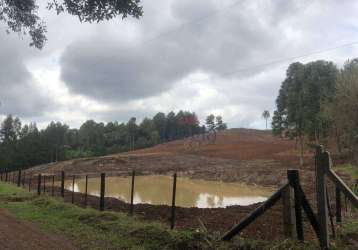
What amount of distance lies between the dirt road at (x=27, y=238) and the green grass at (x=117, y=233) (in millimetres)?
266

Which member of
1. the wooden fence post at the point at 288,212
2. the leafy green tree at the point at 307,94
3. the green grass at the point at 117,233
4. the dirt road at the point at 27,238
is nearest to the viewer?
the wooden fence post at the point at 288,212

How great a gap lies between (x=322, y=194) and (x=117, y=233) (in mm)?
5044

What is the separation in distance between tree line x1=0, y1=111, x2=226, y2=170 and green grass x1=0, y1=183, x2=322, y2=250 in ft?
265

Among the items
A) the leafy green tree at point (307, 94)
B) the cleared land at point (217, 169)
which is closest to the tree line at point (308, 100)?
the leafy green tree at point (307, 94)

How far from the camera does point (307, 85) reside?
4859 centimetres

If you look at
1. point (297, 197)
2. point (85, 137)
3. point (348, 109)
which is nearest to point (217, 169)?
point (348, 109)

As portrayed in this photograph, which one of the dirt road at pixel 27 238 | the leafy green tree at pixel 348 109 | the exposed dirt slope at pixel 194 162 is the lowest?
the dirt road at pixel 27 238

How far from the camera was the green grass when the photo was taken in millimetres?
7512

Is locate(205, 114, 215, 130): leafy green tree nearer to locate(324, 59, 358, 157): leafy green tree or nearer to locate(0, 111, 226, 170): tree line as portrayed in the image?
locate(0, 111, 226, 170): tree line

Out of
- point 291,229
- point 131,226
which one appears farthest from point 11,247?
point 291,229

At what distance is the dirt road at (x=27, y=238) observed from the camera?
8.66 m

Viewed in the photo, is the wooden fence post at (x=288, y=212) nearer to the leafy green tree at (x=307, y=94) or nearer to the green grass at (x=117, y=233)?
the green grass at (x=117, y=233)

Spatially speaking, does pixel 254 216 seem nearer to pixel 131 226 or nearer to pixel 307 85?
pixel 131 226

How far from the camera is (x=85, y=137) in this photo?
142375 mm
